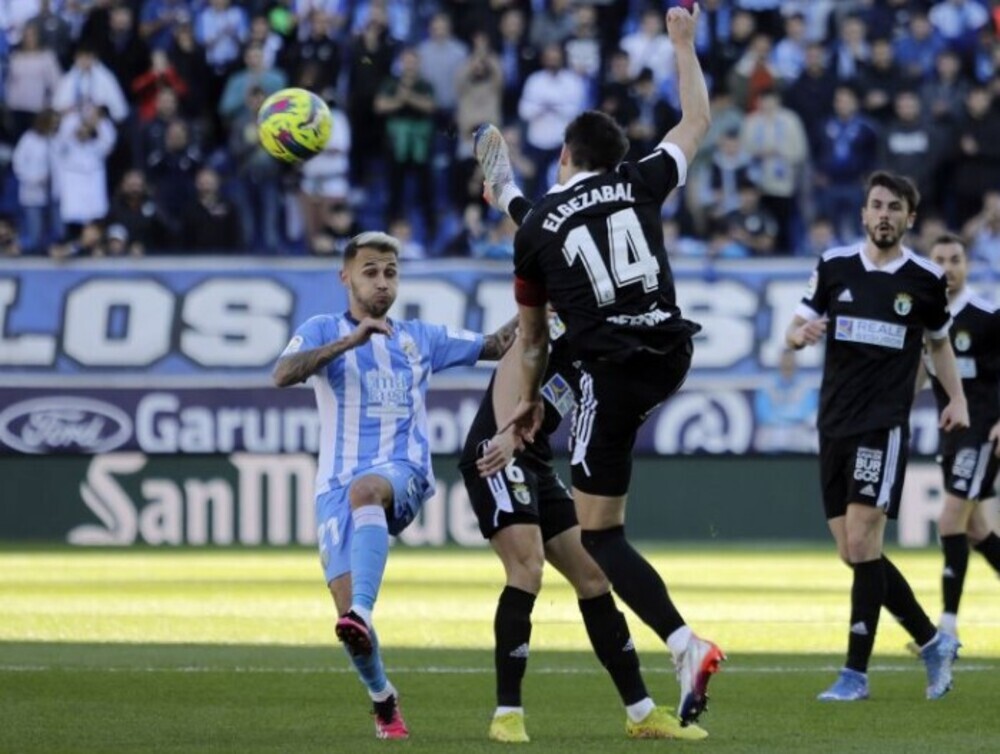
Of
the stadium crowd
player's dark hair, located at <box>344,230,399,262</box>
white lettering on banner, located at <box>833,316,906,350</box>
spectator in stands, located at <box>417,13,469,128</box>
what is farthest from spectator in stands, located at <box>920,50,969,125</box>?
player's dark hair, located at <box>344,230,399,262</box>

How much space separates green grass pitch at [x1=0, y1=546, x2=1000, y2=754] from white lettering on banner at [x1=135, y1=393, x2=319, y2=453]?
2102mm

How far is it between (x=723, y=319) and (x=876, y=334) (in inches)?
444

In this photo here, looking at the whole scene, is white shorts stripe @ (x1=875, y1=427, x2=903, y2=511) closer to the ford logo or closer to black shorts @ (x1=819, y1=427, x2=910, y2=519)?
black shorts @ (x1=819, y1=427, x2=910, y2=519)

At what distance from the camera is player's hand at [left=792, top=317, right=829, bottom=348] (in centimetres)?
966

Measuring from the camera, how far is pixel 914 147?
73.1 feet

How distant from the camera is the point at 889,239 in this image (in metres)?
9.91

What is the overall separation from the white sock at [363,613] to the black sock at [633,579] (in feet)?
2.63

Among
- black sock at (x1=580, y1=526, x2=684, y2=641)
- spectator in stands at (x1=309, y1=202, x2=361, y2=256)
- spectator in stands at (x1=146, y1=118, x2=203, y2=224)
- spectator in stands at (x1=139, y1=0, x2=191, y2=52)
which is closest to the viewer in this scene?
black sock at (x1=580, y1=526, x2=684, y2=641)

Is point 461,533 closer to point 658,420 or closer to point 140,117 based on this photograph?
point 658,420

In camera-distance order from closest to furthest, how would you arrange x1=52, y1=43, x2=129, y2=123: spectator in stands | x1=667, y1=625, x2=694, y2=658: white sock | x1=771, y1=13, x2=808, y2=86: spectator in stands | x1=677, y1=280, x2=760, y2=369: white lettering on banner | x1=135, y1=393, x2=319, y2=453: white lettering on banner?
x1=667, y1=625, x2=694, y2=658: white sock < x1=135, y1=393, x2=319, y2=453: white lettering on banner < x1=677, y1=280, x2=760, y2=369: white lettering on banner < x1=52, y1=43, x2=129, y2=123: spectator in stands < x1=771, y1=13, x2=808, y2=86: spectator in stands

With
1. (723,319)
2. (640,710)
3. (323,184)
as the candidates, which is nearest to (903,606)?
(640,710)

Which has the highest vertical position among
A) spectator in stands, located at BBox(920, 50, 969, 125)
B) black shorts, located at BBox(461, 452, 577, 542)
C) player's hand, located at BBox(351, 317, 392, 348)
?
spectator in stands, located at BBox(920, 50, 969, 125)

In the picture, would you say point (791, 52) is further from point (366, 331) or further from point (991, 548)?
point (366, 331)

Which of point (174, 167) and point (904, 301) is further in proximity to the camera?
point (174, 167)
